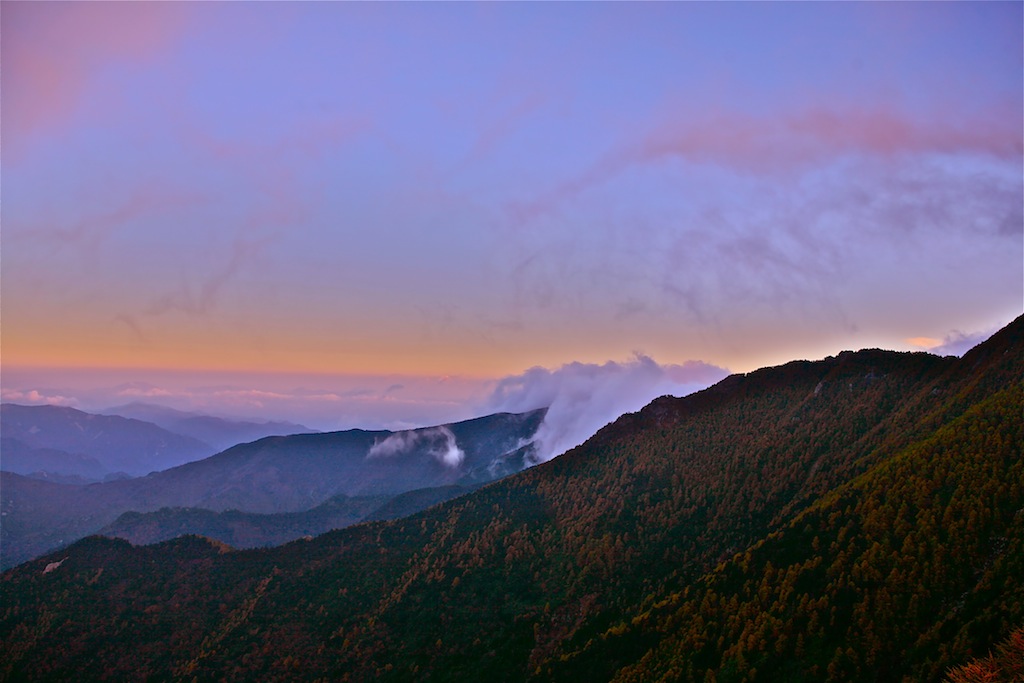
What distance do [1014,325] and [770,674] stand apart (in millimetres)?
152373

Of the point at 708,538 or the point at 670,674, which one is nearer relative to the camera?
the point at 670,674

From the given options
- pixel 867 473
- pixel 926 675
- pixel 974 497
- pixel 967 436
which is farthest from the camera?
pixel 867 473

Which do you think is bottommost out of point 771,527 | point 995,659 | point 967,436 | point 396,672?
point 396,672

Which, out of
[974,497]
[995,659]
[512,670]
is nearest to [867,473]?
[974,497]

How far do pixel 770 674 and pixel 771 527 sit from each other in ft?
218

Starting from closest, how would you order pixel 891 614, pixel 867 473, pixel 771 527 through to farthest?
pixel 891 614, pixel 867 473, pixel 771 527

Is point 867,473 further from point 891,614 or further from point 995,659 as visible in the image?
point 995,659

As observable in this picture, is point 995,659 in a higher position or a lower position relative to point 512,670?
higher

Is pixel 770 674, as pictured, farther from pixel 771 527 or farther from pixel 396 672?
pixel 396 672

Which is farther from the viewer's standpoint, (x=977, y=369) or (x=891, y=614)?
(x=977, y=369)

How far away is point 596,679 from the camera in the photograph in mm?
152875

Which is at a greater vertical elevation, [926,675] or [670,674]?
[926,675]

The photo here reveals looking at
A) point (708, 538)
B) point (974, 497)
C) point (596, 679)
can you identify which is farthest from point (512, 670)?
point (974, 497)

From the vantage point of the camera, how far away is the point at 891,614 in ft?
382
